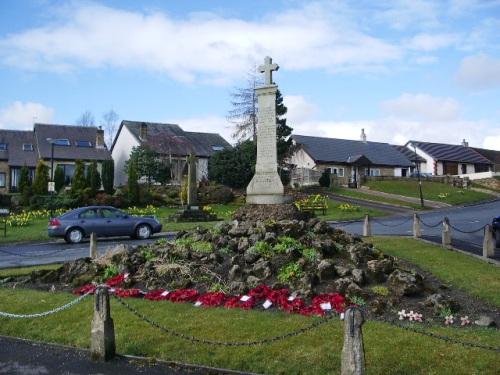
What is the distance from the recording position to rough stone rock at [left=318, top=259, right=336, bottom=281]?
10266 mm

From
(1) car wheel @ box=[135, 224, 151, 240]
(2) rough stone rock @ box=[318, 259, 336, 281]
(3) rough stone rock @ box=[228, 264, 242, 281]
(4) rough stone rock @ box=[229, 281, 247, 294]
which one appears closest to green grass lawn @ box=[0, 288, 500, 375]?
(4) rough stone rock @ box=[229, 281, 247, 294]

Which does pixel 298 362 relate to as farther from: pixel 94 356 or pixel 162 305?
pixel 162 305

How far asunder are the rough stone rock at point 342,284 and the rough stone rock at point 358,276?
0.52ft

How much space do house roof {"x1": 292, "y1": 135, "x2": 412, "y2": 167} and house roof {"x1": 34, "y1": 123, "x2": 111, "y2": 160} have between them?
23425mm

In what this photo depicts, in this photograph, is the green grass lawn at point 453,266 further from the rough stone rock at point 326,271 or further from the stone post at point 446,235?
the rough stone rock at point 326,271

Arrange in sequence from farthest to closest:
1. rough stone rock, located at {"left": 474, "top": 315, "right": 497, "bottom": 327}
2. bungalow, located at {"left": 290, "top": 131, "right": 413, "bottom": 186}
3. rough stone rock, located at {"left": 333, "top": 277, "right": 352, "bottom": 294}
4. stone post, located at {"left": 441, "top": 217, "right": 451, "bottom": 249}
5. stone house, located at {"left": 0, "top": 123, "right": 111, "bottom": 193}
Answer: bungalow, located at {"left": 290, "top": 131, "right": 413, "bottom": 186} → stone house, located at {"left": 0, "top": 123, "right": 111, "bottom": 193} → stone post, located at {"left": 441, "top": 217, "right": 451, "bottom": 249} → rough stone rock, located at {"left": 333, "top": 277, "right": 352, "bottom": 294} → rough stone rock, located at {"left": 474, "top": 315, "right": 497, "bottom": 327}

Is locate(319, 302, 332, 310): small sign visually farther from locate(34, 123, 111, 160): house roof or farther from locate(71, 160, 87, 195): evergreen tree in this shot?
locate(34, 123, 111, 160): house roof

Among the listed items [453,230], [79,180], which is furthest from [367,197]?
[79,180]

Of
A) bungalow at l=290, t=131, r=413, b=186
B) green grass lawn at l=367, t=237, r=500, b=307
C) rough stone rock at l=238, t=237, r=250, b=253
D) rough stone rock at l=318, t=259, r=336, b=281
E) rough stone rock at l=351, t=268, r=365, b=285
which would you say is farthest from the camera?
bungalow at l=290, t=131, r=413, b=186

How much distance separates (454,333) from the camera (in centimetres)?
759

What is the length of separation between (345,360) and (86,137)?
175 ft

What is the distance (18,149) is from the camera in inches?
2046

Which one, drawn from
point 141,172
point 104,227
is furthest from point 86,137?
point 104,227

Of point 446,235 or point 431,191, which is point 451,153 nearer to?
point 431,191
